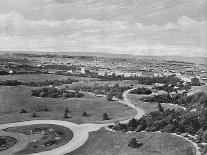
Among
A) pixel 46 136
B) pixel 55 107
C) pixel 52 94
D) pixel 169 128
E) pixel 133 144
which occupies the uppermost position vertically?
pixel 169 128

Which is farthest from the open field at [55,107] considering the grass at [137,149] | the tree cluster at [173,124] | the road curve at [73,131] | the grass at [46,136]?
the grass at [137,149]

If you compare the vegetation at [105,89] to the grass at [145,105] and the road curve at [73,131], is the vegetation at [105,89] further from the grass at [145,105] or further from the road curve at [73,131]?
the road curve at [73,131]

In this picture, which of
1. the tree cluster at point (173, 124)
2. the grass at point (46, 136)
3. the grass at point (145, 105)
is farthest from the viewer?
the grass at point (145, 105)

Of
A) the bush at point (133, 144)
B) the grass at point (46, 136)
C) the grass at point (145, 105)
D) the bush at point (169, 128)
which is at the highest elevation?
the bush at point (169, 128)

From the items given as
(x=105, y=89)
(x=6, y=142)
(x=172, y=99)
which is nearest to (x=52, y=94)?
(x=105, y=89)

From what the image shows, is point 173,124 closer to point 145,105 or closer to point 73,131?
point 73,131

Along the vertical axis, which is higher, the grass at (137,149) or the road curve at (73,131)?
the grass at (137,149)

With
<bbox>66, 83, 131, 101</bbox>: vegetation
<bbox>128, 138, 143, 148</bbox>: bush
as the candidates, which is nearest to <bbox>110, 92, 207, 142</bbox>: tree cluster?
<bbox>128, 138, 143, 148</bbox>: bush
